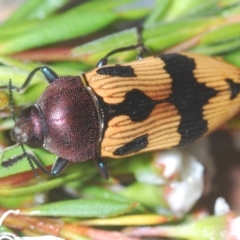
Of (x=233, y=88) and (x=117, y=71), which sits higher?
(x=117, y=71)

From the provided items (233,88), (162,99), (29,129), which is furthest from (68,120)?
(233,88)

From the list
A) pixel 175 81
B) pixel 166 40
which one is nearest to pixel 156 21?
pixel 166 40

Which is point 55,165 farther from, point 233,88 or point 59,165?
point 233,88

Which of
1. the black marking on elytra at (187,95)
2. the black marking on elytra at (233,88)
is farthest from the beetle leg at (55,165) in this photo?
the black marking on elytra at (233,88)

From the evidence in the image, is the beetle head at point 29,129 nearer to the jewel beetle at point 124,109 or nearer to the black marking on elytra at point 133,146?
the jewel beetle at point 124,109

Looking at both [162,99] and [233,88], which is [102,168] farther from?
[233,88]

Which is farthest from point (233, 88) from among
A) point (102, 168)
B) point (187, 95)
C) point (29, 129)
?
point (29, 129)

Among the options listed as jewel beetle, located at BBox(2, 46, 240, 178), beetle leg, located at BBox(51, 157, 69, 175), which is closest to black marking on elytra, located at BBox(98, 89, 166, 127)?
jewel beetle, located at BBox(2, 46, 240, 178)
